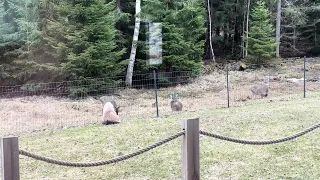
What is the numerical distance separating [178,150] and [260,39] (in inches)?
615

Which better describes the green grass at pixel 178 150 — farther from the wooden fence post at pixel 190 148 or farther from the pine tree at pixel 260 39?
the pine tree at pixel 260 39

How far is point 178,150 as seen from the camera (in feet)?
17.4

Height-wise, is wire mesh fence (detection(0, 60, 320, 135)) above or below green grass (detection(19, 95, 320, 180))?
above

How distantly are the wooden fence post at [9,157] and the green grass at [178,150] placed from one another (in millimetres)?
1866

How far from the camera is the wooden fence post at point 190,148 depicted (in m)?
3.08

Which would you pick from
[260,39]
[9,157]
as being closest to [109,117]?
[9,157]

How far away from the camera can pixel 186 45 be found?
16.0 m

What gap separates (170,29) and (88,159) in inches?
453

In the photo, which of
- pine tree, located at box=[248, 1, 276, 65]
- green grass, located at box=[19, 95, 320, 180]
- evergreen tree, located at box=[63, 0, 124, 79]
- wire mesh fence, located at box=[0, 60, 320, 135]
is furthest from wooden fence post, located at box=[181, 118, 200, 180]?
pine tree, located at box=[248, 1, 276, 65]

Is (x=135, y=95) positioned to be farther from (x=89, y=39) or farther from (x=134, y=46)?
(x=134, y=46)

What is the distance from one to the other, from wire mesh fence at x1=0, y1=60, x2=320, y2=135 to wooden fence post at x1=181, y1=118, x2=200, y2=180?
17.7 feet

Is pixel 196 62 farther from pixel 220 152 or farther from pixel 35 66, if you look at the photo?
pixel 220 152

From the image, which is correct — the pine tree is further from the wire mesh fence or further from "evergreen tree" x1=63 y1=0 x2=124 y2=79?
"evergreen tree" x1=63 y1=0 x2=124 y2=79

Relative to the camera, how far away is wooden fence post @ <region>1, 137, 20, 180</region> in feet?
8.30
